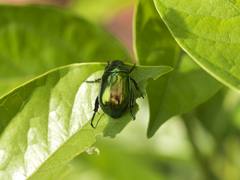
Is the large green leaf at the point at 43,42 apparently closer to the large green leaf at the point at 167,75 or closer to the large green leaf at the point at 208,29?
the large green leaf at the point at 167,75

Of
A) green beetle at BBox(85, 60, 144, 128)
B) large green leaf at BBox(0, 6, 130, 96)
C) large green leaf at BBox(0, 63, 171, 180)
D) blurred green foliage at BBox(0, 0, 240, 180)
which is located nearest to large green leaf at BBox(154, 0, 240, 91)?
blurred green foliage at BBox(0, 0, 240, 180)

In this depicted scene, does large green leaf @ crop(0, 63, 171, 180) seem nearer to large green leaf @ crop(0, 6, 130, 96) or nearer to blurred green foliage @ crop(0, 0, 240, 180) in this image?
blurred green foliage @ crop(0, 0, 240, 180)

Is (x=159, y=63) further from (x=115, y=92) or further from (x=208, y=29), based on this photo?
(x=208, y=29)

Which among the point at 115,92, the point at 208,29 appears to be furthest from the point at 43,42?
the point at 208,29

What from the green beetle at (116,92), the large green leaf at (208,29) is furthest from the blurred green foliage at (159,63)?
the green beetle at (116,92)

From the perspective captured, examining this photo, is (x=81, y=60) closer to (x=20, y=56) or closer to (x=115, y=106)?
(x=20, y=56)

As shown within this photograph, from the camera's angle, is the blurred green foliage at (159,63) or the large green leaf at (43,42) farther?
the large green leaf at (43,42)

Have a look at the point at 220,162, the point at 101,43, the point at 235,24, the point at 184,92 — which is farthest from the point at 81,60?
the point at 220,162
